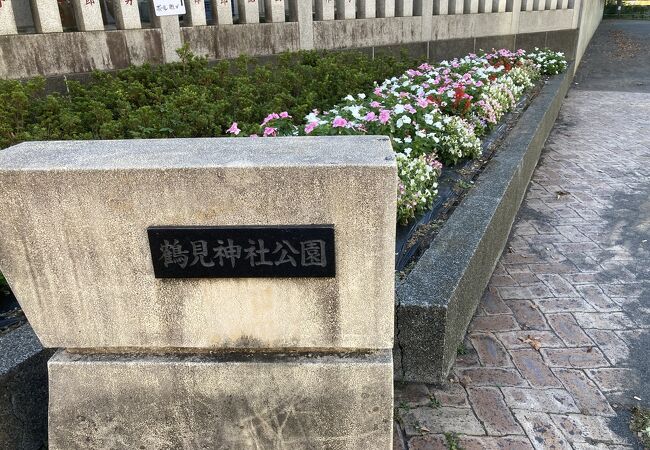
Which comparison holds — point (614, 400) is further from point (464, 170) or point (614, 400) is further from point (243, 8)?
point (243, 8)

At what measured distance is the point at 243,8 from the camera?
257 inches

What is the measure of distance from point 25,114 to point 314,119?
85.2 inches

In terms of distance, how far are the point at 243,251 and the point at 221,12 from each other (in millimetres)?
5120

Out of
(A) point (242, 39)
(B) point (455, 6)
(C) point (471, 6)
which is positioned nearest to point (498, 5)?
(C) point (471, 6)

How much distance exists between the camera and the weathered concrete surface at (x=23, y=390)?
2.18 meters

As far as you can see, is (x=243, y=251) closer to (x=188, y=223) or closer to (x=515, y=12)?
(x=188, y=223)

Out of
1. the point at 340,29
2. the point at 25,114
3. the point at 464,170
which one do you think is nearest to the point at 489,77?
the point at 340,29

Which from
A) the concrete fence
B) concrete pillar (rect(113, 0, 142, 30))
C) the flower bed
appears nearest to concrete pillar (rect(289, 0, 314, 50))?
the concrete fence

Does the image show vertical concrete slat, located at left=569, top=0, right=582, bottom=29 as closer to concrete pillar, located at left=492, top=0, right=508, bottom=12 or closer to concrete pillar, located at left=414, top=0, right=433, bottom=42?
concrete pillar, located at left=492, top=0, right=508, bottom=12

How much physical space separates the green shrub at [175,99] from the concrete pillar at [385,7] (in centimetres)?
189

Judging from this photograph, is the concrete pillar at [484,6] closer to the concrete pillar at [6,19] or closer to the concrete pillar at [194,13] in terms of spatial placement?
the concrete pillar at [194,13]


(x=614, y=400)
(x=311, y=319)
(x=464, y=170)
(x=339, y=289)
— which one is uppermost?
(x=339, y=289)

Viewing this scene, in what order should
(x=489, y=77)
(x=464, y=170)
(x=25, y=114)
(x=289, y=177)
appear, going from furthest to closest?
(x=489, y=77) < (x=464, y=170) < (x=25, y=114) < (x=289, y=177)

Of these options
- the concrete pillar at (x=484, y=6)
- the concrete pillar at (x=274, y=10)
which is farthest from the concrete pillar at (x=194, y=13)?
the concrete pillar at (x=484, y=6)
